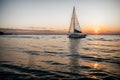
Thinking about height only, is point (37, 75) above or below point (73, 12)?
below

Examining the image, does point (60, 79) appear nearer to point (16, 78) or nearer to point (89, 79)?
point (89, 79)

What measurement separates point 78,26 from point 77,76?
80.7 meters

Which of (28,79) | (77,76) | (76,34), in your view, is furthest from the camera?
(76,34)

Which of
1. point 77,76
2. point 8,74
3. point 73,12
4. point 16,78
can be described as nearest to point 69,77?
point 77,76

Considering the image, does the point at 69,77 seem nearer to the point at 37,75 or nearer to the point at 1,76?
the point at 37,75

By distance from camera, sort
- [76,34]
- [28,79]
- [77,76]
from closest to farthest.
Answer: [28,79] → [77,76] → [76,34]

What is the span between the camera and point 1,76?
12.5 metres

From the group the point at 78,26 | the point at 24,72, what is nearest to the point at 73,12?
the point at 78,26

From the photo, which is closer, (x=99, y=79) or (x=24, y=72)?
(x=99, y=79)

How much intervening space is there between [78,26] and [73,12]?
26.6ft

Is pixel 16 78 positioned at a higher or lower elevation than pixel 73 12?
lower

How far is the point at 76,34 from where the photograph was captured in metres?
89.9

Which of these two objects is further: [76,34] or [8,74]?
[76,34]

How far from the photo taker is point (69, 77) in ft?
41.4
